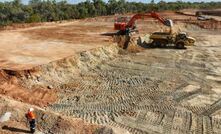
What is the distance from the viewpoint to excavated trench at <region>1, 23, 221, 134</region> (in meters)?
14.1

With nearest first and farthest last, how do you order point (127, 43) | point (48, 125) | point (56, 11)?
point (48, 125)
point (127, 43)
point (56, 11)

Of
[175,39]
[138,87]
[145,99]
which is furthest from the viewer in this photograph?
[175,39]

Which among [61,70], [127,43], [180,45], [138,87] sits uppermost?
[127,43]

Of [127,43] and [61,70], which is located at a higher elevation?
[127,43]

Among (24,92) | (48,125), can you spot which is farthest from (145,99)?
(24,92)

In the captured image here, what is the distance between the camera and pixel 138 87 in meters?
18.0

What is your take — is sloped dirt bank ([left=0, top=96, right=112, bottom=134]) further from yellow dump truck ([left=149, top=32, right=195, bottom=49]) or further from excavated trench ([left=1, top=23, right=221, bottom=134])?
yellow dump truck ([left=149, top=32, right=195, bottom=49])

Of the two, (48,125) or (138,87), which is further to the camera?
(138,87)

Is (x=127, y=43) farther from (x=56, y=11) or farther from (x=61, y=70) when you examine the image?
(x=56, y=11)

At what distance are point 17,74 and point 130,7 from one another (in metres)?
53.6

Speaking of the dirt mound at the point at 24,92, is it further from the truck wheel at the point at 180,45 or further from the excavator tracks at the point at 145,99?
the truck wheel at the point at 180,45

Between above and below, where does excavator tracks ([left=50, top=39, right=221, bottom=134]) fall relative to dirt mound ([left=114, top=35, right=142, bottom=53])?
below

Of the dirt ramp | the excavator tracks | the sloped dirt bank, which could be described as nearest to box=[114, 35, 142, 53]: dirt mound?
the dirt ramp

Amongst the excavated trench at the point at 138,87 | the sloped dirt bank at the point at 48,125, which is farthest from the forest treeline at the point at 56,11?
the sloped dirt bank at the point at 48,125
